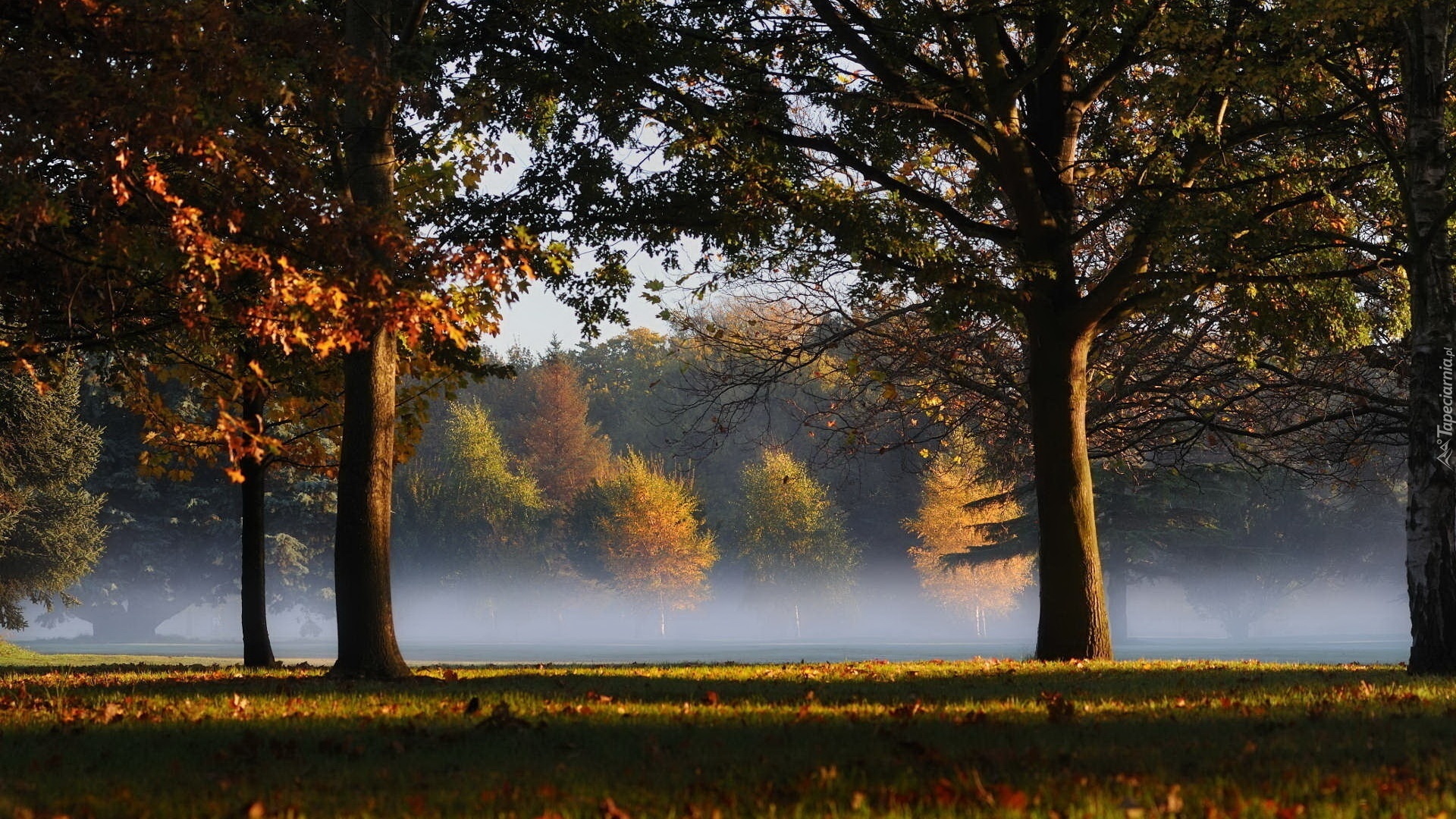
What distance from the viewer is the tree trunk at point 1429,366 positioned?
12.8 m

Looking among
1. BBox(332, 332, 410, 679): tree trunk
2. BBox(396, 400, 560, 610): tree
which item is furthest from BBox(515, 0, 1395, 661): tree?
BBox(396, 400, 560, 610): tree

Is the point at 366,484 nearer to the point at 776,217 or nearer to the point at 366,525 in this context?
the point at 366,525

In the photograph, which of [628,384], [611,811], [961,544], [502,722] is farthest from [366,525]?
[628,384]

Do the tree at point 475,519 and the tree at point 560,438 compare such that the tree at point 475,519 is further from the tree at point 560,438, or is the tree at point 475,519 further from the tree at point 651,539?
the tree at point 560,438

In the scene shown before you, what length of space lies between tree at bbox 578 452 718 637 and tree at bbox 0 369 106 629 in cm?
2555

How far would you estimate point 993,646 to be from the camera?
2470 inches

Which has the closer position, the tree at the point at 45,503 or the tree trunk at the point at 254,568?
the tree trunk at the point at 254,568

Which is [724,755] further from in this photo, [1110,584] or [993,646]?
[993,646]

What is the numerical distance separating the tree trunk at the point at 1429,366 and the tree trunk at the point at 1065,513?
4.09 m

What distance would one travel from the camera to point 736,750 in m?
6.76

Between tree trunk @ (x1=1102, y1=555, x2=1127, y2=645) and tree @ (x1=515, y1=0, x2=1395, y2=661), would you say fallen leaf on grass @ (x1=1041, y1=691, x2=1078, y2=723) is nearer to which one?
tree @ (x1=515, y1=0, x2=1395, y2=661)

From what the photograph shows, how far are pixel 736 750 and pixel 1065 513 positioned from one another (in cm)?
1077

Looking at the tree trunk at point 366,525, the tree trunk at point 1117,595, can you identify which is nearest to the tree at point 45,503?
the tree trunk at point 366,525

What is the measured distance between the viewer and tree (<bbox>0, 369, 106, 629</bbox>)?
121ft
